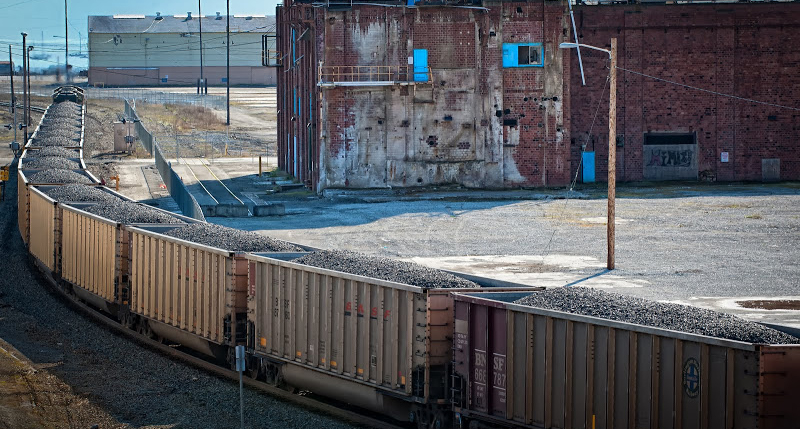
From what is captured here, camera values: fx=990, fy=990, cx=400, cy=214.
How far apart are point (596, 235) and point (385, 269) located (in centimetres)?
2317

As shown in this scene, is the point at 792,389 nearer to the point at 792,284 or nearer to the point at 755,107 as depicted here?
the point at 792,284

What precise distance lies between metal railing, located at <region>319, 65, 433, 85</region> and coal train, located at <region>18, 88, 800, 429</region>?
2912 cm

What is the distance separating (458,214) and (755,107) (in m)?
20.3

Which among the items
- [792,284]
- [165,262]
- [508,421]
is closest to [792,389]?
[508,421]

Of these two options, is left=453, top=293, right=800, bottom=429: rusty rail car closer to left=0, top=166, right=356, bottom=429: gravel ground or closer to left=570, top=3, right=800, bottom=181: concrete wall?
left=0, top=166, right=356, bottom=429: gravel ground

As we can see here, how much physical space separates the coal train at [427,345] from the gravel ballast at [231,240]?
0.23 metres

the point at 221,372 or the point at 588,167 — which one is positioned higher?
the point at 588,167

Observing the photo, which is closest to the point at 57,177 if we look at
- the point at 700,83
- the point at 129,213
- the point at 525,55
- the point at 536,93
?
the point at 129,213

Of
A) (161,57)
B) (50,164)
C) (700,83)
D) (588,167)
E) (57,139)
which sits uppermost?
(161,57)

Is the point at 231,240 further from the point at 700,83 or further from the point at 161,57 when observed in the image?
the point at 161,57

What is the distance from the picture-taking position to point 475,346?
14.5 meters

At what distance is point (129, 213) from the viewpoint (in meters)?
25.5

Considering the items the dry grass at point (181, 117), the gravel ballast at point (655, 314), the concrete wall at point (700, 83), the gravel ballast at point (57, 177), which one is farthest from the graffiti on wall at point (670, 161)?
the dry grass at point (181, 117)

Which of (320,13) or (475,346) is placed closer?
(475,346)
